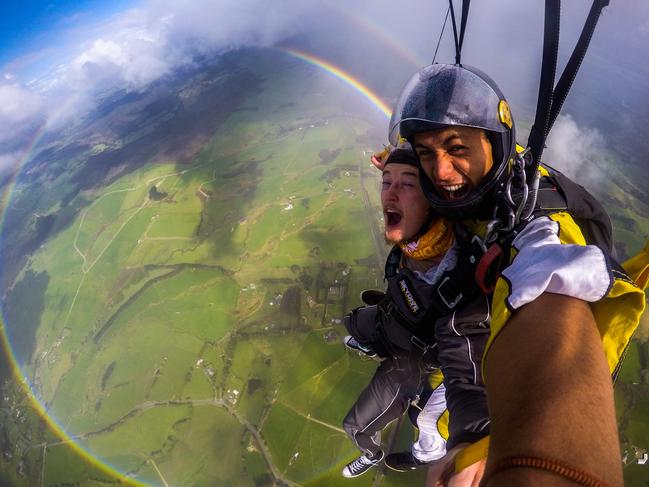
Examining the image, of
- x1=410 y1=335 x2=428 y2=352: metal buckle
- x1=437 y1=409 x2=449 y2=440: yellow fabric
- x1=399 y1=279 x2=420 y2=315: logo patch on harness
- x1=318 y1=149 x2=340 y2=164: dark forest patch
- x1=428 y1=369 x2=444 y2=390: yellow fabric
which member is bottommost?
x1=318 y1=149 x2=340 y2=164: dark forest patch

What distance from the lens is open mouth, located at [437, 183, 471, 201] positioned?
5.60ft

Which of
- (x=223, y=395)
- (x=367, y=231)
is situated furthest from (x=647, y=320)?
(x=223, y=395)

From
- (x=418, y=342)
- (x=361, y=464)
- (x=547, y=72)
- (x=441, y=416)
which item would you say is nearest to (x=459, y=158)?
(x=547, y=72)

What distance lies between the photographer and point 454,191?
174cm

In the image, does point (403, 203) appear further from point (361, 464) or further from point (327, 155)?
point (327, 155)

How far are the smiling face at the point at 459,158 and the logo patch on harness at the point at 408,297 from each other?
2.54ft

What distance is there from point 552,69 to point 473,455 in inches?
62.1

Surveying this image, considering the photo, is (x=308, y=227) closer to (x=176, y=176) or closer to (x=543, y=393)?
(x=176, y=176)

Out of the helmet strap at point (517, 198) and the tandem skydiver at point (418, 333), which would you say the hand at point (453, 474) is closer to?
the tandem skydiver at point (418, 333)

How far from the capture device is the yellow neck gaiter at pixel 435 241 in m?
2.08

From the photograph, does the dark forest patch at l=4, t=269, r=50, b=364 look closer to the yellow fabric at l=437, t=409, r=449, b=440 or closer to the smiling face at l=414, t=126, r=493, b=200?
the yellow fabric at l=437, t=409, r=449, b=440

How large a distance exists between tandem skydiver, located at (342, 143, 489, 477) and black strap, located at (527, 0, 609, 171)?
0.82m

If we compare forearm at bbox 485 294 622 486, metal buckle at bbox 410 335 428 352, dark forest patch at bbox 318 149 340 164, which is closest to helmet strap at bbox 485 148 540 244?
forearm at bbox 485 294 622 486

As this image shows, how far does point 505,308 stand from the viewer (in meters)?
1.00
